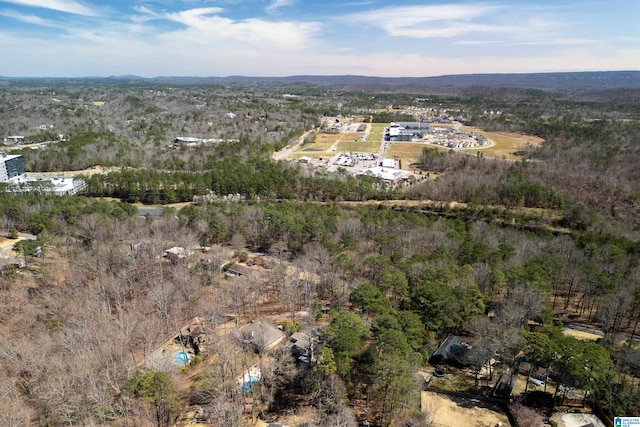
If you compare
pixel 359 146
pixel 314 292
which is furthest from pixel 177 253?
pixel 359 146

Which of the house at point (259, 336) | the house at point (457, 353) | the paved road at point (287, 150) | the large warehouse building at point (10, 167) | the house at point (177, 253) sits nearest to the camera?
the house at point (457, 353)

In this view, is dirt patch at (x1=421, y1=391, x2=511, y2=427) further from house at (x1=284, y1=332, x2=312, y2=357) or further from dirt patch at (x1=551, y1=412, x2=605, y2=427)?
house at (x1=284, y1=332, x2=312, y2=357)

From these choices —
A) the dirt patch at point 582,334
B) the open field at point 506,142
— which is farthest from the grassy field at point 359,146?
the dirt patch at point 582,334

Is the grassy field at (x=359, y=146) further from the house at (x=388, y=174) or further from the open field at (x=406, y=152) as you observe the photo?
the house at (x=388, y=174)

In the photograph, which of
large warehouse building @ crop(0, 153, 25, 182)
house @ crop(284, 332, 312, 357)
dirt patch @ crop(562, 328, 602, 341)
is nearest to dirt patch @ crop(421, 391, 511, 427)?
house @ crop(284, 332, 312, 357)

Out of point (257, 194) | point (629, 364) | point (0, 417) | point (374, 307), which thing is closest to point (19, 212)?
point (257, 194)

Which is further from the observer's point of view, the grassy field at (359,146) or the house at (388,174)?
the grassy field at (359,146)

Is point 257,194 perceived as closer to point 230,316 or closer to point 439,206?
point 439,206
